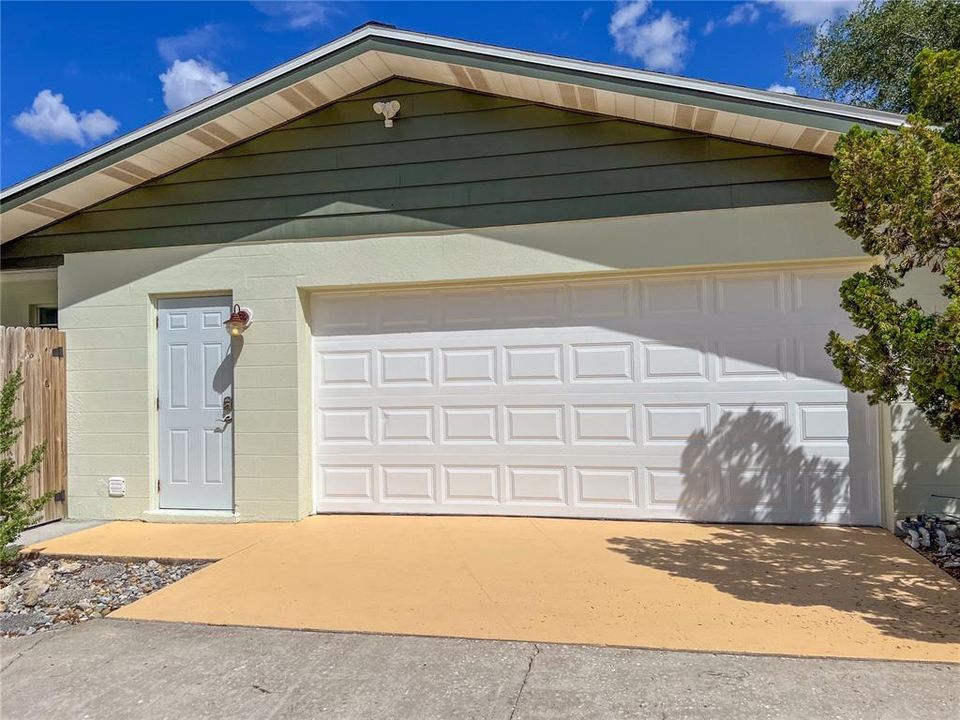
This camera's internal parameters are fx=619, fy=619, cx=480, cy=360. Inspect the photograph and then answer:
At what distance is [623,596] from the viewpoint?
3854 millimetres

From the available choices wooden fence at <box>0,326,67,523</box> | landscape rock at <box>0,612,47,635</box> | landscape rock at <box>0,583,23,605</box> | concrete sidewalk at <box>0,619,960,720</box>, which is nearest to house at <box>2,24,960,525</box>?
wooden fence at <box>0,326,67,523</box>

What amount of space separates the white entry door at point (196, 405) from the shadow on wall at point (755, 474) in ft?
14.7

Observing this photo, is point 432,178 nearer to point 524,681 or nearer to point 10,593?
point 524,681

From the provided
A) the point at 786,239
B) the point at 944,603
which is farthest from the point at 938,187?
the point at 944,603

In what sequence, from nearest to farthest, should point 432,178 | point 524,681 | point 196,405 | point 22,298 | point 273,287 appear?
point 524,681 < point 432,178 < point 273,287 < point 196,405 < point 22,298

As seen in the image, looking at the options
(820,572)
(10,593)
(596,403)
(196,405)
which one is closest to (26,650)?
(10,593)

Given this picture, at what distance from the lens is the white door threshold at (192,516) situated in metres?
6.11

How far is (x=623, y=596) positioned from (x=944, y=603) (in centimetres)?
185

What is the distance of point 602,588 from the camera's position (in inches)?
158

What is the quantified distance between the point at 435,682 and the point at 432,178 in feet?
14.5

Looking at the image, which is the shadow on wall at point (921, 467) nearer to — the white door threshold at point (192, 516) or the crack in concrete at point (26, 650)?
the white door threshold at point (192, 516)

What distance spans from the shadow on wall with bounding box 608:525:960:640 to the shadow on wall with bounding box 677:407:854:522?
210 millimetres

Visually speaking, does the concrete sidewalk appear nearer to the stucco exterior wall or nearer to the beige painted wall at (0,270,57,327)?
the stucco exterior wall

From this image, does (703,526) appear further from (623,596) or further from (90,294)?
(90,294)
